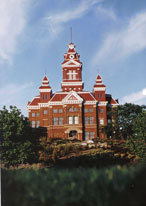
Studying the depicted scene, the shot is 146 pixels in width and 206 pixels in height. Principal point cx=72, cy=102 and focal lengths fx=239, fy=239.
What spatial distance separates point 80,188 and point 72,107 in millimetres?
6434

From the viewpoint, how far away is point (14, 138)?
755 centimetres

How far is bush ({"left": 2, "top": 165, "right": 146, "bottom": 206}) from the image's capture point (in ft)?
15.5

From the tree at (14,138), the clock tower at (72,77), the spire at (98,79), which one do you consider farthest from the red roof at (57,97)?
the spire at (98,79)

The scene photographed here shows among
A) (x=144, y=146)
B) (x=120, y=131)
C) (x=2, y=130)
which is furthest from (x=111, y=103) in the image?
(x=2, y=130)

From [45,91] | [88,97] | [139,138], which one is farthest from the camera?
[88,97]

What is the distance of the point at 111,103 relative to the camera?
7.88m

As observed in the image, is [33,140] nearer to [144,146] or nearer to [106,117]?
[106,117]

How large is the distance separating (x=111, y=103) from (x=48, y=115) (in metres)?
3.06

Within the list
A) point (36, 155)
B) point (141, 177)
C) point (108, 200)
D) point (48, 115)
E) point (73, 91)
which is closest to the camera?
point (108, 200)

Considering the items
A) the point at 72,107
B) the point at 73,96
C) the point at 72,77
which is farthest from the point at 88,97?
the point at 72,77

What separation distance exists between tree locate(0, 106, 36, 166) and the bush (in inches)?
59.6

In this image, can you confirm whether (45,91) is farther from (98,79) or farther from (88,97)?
(88,97)

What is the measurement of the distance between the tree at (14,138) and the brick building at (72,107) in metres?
0.61

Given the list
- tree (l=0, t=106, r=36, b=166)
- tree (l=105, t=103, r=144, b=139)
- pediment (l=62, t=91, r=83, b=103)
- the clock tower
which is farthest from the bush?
pediment (l=62, t=91, r=83, b=103)
